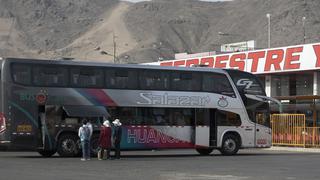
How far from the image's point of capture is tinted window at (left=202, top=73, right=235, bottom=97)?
31.5 m

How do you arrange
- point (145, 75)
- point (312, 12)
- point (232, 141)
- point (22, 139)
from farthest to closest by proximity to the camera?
point (312, 12)
point (232, 141)
point (145, 75)
point (22, 139)

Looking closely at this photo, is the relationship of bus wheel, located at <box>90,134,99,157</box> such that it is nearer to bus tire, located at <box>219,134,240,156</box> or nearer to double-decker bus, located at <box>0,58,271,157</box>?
double-decker bus, located at <box>0,58,271,157</box>

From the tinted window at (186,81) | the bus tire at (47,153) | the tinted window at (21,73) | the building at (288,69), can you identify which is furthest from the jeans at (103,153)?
the building at (288,69)

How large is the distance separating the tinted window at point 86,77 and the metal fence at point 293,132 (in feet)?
48.4

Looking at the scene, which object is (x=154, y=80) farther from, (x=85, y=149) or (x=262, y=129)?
(x=262, y=129)

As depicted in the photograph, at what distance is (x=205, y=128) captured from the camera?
3153 centimetres

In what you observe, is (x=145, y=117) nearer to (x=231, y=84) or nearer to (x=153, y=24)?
(x=231, y=84)

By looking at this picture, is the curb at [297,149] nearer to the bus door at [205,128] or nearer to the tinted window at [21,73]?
the bus door at [205,128]

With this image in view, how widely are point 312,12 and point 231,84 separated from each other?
108 m

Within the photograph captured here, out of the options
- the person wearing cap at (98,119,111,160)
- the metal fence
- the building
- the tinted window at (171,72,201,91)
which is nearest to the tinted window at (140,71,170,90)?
the tinted window at (171,72,201,91)

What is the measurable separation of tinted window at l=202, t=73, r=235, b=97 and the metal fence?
8.41 metres

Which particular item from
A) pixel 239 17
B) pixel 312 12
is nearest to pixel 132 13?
pixel 239 17

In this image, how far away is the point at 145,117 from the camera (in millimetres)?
30297

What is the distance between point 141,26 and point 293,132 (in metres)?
120
